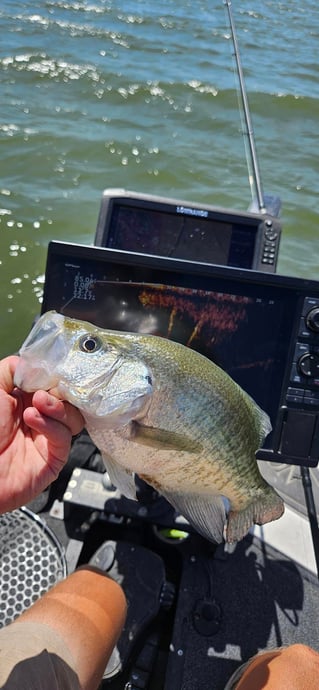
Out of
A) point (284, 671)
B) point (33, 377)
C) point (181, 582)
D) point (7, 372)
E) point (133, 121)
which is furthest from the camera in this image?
point (133, 121)

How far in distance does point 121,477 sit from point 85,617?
0.67 meters

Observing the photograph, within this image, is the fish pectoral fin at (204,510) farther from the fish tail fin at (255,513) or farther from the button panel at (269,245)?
the button panel at (269,245)

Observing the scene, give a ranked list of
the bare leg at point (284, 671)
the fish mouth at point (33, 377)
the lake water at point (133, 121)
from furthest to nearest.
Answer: the lake water at point (133, 121) < the bare leg at point (284, 671) < the fish mouth at point (33, 377)

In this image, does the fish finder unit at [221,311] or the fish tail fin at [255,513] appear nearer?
the fish tail fin at [255,513]

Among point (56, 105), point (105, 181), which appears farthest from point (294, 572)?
point (56, 105)

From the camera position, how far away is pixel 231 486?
146cm

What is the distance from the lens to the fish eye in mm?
1357

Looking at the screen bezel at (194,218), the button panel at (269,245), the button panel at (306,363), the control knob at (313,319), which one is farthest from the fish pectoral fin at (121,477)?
the button panel at (269,245)

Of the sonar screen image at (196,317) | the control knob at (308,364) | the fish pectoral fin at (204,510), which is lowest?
the fish pectoral fin at (204,510)

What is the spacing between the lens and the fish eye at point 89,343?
136 centimetres

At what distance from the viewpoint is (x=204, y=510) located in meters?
1.51

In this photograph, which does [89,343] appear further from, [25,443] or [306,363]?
[306,363]

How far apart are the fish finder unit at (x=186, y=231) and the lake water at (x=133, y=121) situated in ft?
7.75

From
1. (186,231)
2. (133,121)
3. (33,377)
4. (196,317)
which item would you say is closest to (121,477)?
(33,377)
